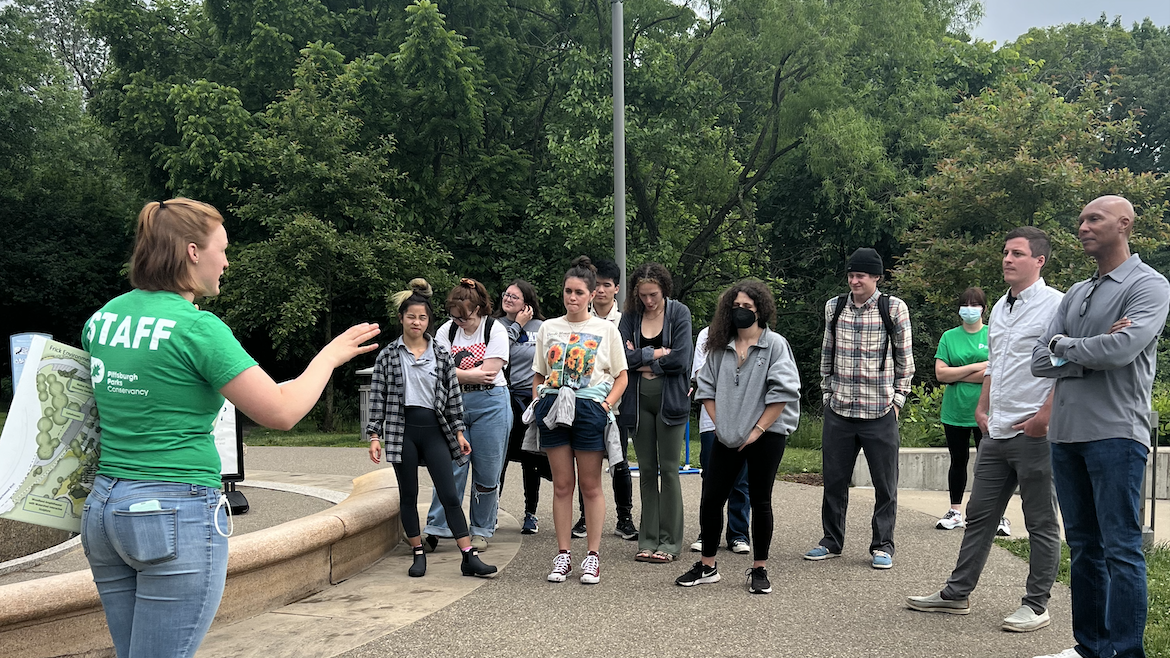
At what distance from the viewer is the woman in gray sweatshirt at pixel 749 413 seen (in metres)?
5.82

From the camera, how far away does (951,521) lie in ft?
25.5

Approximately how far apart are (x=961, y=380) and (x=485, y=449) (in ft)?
12.2

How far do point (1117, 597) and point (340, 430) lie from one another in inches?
666

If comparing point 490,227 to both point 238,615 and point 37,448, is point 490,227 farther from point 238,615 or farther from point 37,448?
point 37,448

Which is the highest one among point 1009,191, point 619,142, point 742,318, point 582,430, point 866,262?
point 619,142

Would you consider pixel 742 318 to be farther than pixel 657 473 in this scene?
No

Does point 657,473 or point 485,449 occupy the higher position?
point 485,449

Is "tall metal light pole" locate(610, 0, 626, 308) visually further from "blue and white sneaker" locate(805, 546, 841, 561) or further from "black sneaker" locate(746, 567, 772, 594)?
"black sneaker" locate(746, 567, 772, 594)

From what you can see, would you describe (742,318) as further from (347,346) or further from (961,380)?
(347,346)

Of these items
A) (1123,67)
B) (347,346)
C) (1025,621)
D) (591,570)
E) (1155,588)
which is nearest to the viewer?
(347,346)

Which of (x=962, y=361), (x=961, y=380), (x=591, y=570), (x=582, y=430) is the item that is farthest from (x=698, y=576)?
(x=962, y=361)

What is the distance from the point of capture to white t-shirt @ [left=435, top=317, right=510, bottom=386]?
Answer: 6.82m

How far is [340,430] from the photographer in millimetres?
19562

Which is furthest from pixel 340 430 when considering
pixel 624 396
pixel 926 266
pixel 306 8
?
pixel 624 396
